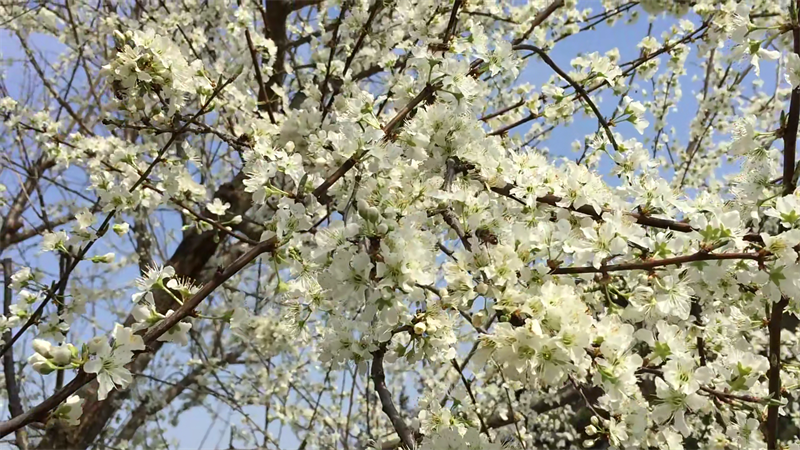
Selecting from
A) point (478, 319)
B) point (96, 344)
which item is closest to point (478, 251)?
point (478, 319)

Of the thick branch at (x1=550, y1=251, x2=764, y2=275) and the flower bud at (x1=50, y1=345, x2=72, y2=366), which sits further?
the thick branch at (x1=550, y1=251, x2=764, y2=275)

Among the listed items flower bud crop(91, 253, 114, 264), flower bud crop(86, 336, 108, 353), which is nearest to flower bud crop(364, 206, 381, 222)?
flower bud crop(86, 336, 108, 353)

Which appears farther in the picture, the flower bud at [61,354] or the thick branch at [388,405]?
the thick branch at [388,405]

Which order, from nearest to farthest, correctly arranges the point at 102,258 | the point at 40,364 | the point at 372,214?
the point at 40,364, the point at 372,214, the point at 102,258

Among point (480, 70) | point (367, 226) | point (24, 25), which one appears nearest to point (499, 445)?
point (367, 226)

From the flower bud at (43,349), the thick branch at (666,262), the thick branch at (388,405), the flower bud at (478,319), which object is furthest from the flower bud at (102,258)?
the thick branch at (666,262)

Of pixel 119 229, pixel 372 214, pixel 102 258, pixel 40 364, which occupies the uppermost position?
pixel 119 229

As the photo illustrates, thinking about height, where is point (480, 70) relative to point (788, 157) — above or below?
above

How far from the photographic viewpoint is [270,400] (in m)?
4.75

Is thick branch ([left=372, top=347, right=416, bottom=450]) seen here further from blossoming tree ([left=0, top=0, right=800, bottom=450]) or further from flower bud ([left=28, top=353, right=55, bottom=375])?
flower bud ([left=28, top=353, right=55, bottom=375])

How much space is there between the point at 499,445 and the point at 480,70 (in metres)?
1.05

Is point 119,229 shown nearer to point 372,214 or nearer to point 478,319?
point 372,214

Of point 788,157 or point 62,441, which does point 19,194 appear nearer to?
point 62,441

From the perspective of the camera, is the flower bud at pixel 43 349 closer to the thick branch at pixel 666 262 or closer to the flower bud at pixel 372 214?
the flower bud at pixel 372 214
